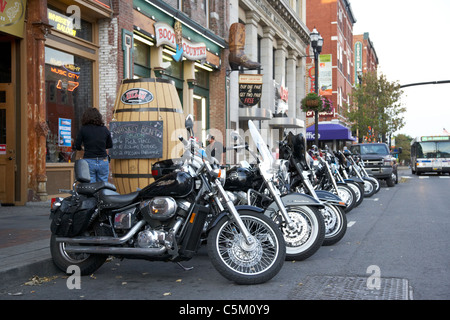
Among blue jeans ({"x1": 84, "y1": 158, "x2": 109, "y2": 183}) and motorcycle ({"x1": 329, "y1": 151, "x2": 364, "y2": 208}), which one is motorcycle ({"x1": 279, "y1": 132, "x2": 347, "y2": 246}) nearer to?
blue jeans ({"x1": 84, "y1": 158, "x2": 109, "y2": 183})

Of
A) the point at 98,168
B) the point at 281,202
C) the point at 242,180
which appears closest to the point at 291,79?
the point at 98,168

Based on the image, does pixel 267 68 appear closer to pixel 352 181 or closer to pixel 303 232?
pixel 352 181

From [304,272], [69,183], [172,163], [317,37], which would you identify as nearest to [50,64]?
[69,183]

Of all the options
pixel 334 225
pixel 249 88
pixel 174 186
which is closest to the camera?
pixel 174 186

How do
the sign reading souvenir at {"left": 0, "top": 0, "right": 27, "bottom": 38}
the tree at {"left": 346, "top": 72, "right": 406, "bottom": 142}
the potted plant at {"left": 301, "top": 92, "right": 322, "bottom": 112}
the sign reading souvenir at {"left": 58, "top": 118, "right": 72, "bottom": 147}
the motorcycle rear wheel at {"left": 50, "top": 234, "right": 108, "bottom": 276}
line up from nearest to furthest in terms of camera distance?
the motorcycle rear wheel at {"left": 50, "top": 234, "right": 108, "bottom": 276} < the sign reading souvenir at {"left": 0, "top": 0, "right": 27, "bottom": 38} < the sign reading souvenir at {"left": 58, "top": 118, "right": 72, "bottom": 147} < the potted plant at {"left": 301, "top": 92, "right": 322, "bottom": 112} < the tree at {"left": 346, "top": 72, "right": 406, "bottom": 142}

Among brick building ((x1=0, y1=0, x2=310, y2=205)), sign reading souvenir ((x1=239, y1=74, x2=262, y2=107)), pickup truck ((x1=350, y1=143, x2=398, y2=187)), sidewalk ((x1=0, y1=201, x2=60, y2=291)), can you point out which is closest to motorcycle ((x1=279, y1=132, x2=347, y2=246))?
brick building ((x1=0, y1=0, x2=310, y2=205))

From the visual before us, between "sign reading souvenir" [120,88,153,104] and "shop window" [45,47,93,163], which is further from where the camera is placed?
"shop window" [45,47,93,163]

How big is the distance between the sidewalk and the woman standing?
1187 mm

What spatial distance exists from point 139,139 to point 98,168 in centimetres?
74

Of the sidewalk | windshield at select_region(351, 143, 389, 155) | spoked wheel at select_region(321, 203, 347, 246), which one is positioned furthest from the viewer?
windshield at select_region(351, 143, 389, 155)

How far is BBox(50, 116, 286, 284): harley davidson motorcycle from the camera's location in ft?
15.9

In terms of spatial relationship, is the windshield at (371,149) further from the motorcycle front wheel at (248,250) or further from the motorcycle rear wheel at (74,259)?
the motorcycle rear wheel at (74,259)

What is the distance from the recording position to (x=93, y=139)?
24.6 ft

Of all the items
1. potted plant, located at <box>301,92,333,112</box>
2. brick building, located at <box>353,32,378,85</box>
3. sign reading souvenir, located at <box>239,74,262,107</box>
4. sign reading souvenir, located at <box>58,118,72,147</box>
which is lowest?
sign reading souvenir, located at <box>58,118,72,147</box>
